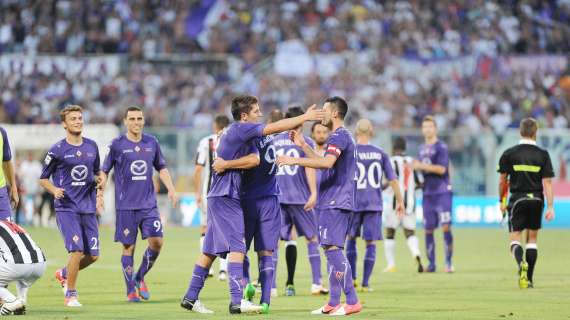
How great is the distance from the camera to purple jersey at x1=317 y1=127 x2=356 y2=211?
43.3ft

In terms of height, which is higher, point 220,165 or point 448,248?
point 220,165

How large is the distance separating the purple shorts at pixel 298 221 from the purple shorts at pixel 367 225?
88 cm

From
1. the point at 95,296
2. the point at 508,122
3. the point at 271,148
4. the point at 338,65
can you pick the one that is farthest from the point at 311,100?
the point at 271,148

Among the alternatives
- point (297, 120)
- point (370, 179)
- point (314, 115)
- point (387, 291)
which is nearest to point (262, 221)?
point (297, 120)

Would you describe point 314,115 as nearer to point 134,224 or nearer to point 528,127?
point 134,224

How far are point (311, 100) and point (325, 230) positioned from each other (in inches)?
985

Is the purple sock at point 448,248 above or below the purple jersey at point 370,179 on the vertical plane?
below

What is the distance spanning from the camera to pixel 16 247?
41.6ft

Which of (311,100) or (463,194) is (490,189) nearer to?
(463,194)

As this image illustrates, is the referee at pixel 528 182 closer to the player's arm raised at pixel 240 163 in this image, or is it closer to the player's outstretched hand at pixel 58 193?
the player's arm raised at pixel 240 163

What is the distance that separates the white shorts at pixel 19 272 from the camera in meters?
12.6

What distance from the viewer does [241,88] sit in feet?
132

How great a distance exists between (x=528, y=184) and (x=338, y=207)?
197 inches

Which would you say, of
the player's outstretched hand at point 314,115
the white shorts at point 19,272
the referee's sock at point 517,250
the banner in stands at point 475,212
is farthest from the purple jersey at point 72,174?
the banner in stands at point 475,212
